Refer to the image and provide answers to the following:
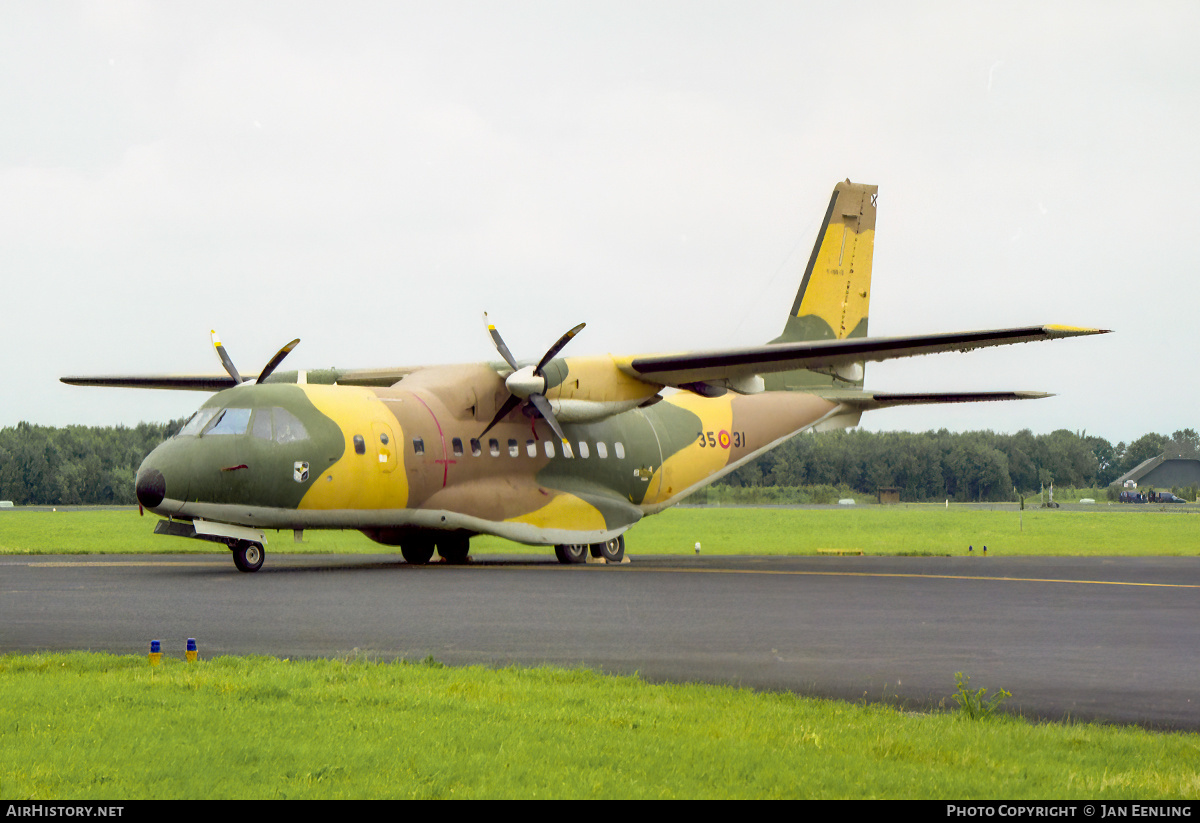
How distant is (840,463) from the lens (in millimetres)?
110000

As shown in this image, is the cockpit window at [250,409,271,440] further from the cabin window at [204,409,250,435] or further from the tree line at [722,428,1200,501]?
the tree line at [722,428,1200,501]

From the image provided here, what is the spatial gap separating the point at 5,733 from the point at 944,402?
993 inches

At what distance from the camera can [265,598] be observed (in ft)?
54.2

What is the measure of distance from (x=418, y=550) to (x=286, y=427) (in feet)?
18.3

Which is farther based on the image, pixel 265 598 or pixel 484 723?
pixel 265 598

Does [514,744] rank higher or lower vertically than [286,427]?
Answer: lower

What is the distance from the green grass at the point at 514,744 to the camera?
6098 millimetres

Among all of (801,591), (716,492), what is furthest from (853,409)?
(716,492)

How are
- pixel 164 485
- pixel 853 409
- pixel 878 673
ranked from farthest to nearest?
pixel 853 409
pixel 164 485
pixel 878 673

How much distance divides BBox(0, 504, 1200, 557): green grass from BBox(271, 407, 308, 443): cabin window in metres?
9.22

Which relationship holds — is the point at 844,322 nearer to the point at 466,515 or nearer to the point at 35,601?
the point at 466,515

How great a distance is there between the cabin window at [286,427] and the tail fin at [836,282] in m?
13.7

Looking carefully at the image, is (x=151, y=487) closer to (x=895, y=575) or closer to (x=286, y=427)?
(x=286, y=427)

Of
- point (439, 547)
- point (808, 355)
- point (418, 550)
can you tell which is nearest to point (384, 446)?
point (418, 550)
